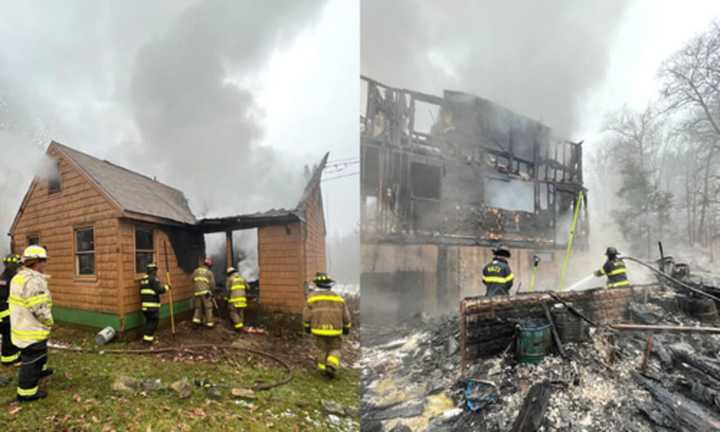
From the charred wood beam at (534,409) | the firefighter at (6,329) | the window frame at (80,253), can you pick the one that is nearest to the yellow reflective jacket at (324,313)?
the window frame at (80,253)

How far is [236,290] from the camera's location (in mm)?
2402

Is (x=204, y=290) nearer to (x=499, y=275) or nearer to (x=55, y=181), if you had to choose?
(x=55, y=181)

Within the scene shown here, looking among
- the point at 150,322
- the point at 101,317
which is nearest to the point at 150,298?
the point at 150,322

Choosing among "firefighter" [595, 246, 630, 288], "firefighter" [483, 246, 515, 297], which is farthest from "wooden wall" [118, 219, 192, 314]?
"firefighter" [595, 246, 630, 288]

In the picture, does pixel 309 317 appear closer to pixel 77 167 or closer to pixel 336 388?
pixel 336 388

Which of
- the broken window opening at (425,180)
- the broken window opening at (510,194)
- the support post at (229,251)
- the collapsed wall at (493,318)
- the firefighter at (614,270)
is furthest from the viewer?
the broken window opening at (510,194)

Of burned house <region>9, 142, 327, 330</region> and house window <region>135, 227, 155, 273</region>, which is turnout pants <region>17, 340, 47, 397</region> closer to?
burned house <region>9, 142, 327, 330</region>

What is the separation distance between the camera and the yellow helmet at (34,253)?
2.04 meters

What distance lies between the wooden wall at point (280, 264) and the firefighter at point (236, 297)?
17cm

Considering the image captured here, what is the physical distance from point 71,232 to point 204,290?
3.42ft

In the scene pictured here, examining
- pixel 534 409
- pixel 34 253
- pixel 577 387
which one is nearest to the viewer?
pixel 34 253

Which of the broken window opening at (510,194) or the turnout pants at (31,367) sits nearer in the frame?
the turnout pants at (31,367)

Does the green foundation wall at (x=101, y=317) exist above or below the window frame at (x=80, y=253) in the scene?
below

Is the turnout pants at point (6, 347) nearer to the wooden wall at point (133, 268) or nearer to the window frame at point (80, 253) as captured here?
the window frame at point (80, 253)
